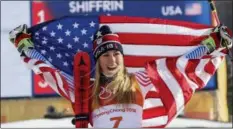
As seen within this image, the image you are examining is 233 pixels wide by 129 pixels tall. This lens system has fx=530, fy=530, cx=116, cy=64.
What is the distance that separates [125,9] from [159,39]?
20.4 ft

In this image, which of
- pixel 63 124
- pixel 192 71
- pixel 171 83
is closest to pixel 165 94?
pixel 171 83

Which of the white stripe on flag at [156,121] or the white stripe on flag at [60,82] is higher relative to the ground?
the white stripe on flag at [60,82]

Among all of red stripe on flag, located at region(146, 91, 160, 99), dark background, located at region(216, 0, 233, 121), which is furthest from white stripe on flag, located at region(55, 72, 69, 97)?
dark background, located at region(216, 0, 233, 121)

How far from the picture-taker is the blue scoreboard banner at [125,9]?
941 centimetres

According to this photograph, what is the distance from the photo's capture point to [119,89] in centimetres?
257

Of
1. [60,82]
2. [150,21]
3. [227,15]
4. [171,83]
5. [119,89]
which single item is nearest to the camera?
[119,89]

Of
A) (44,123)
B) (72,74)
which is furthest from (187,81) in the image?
(44,123)

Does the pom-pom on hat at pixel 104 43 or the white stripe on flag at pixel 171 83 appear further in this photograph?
the white stripe on flag at pixel 171 83

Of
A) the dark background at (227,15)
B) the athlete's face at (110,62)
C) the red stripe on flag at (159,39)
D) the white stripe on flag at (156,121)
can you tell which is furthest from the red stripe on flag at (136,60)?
the dark background at (227,15)

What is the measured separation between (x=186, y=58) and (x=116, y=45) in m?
0.43

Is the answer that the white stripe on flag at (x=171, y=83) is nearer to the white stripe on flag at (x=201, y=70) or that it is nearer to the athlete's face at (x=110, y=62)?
the white stripe on flag at (x=201, y=70)

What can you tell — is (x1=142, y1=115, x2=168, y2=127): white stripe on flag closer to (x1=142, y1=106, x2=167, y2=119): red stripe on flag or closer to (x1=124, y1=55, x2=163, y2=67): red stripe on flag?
(x1=142, y1=106, x2=167, y2=119): red stripe on flag

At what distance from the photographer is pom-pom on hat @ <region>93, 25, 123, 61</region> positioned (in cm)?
261

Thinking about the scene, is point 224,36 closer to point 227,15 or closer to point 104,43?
point 104,43
